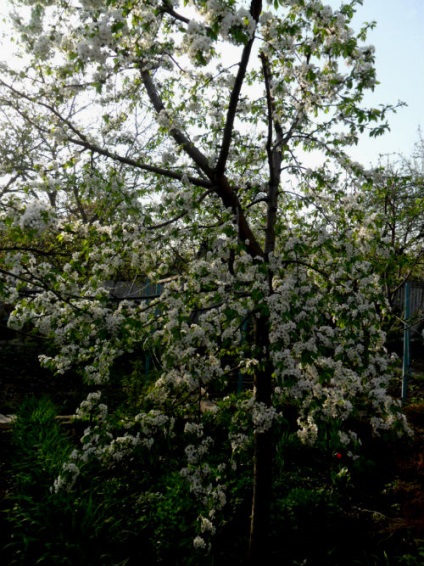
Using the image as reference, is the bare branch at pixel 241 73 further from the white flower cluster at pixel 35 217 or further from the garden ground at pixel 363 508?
the garden ground at pixel 363 508

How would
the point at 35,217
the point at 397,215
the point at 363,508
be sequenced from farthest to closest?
the point at 397,215
the point at 363,508
the point at 35,217

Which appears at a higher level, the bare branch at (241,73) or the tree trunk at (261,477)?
the bare branch at (241,73)

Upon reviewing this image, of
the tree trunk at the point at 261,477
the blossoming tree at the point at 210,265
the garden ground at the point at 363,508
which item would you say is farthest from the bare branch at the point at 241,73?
the garden ground at the point at 363,508

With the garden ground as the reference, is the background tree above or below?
above

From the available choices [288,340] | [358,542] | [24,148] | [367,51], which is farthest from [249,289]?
[24,148]

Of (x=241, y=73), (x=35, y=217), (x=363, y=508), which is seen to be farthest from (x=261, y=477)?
(x=241, y=73)

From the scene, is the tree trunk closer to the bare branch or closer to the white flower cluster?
the bare branch

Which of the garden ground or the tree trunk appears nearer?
the tree trunk

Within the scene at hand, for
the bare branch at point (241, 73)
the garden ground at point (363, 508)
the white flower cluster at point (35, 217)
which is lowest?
the garden ground at point (363, 508)

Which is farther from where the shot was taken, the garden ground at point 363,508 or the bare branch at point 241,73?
the garden ground at point 363,508

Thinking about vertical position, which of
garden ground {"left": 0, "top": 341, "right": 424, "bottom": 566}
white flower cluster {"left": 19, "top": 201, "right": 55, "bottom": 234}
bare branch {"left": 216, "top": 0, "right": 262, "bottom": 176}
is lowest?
garden ground {"left": 0, "top": 341, "right": 424, "bottom": 566}

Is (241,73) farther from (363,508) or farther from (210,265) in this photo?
(363,508)

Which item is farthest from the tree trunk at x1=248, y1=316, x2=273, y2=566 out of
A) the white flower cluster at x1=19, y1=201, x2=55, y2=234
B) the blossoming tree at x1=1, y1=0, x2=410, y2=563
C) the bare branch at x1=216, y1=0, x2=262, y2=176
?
the white flower cluster at x1=19, y1=201, x2=55, y2=234

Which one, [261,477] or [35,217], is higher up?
[35,217]
